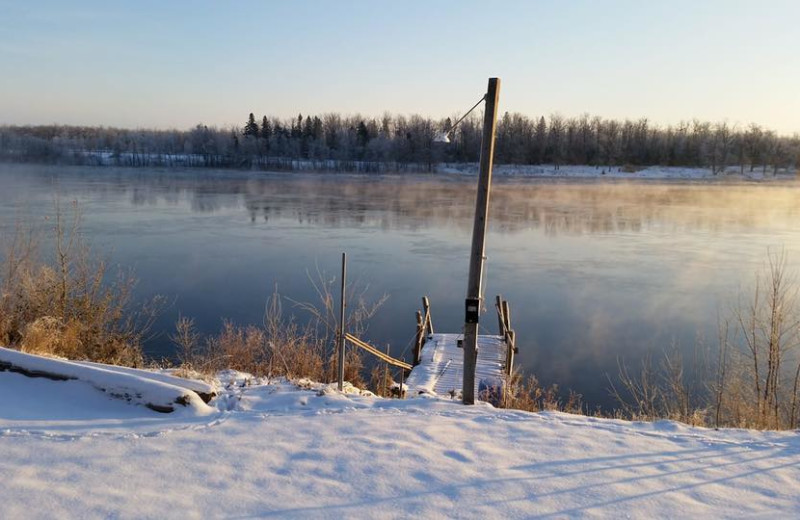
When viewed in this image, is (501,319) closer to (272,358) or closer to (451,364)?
(451,364)

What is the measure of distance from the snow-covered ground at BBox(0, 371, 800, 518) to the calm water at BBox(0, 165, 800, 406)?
21.7ft

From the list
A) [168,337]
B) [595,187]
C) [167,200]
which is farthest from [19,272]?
[595,187]

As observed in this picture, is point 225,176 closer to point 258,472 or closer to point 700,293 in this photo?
point 700,293

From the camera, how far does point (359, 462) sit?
4.46m

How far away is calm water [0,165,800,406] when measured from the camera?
14820 millimetres

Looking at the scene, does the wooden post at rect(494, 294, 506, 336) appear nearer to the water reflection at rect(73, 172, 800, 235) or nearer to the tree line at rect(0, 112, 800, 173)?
the water reflection at rect(73, 172, 800, 235)

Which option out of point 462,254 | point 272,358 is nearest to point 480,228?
point 272,358

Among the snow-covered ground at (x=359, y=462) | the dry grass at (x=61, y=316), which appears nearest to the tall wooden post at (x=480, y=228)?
the snow-covered ground at (x=359, y=462)

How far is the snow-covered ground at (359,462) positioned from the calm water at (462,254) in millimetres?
6622

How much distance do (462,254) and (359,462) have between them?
1963 centimetres

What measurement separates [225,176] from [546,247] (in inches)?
1931

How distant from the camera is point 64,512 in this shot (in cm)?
364

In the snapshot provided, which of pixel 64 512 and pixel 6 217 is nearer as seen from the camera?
pixel 64 512

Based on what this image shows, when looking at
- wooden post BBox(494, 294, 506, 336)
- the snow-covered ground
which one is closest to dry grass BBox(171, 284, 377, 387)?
the snow-covered ground
